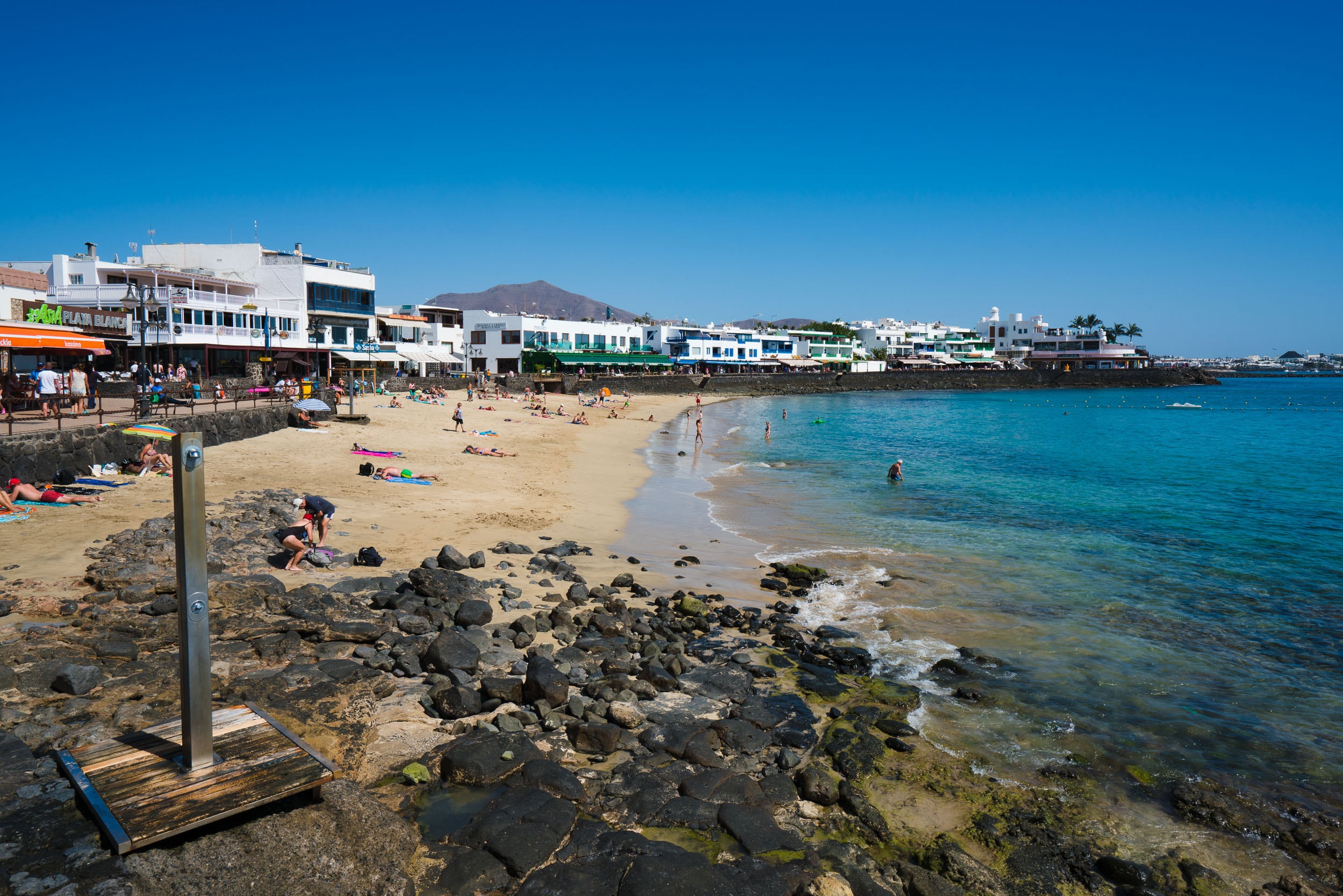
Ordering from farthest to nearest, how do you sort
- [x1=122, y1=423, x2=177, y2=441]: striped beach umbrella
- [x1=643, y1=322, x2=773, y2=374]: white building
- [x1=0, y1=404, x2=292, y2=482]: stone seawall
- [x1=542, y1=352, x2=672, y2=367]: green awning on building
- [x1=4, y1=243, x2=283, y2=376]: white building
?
[x1=643, y1=322, x2=773, y2=374]: white building, [x1=542, y1=352, x2=672, y2=367]: green awning on building, [x1=4, y1=243, x2=283, y2=376]: white building, [x1=122, y1=423, x2=177, y2=441]: striped beach umbrella, [x1=0, y1=404, x2=292, y2=482]: stone seawall

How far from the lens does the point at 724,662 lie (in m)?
9.98

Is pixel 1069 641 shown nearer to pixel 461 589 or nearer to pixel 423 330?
pixel 461 589

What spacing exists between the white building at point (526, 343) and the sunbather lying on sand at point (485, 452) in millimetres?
47280

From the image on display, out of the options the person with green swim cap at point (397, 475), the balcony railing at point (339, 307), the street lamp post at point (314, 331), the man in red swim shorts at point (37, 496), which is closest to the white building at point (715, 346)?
the balcony railing at point (339, 307)

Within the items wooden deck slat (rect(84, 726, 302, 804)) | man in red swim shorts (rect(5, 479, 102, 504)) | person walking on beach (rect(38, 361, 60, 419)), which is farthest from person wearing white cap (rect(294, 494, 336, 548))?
person walking on beach (rect(38, 361, 60, 419))

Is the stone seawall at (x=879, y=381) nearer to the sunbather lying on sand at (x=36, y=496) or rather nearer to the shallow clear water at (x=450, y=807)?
the sunbather lying on sand at (x=36, y=496)

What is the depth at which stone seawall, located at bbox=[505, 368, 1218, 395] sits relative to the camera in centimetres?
8338

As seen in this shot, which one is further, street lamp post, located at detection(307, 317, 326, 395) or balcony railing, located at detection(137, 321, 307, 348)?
street lamp post, located at detection(307, 317, 326, 395)

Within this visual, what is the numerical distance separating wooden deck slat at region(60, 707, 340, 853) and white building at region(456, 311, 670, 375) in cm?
7138

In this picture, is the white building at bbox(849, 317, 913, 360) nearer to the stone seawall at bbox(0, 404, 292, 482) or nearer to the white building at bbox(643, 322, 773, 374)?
the white building at bbox(643, 322, 773, 374)

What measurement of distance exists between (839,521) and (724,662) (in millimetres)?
11408

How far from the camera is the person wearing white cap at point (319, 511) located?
1210 centimetres

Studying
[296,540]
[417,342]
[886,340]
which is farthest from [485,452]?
[886,340]

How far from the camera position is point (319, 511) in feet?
39.9
